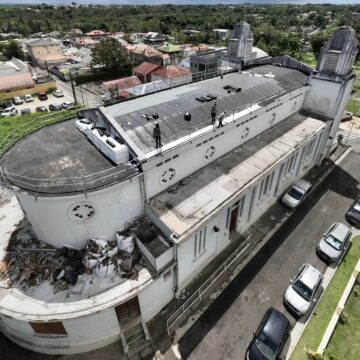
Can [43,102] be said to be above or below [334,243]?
below

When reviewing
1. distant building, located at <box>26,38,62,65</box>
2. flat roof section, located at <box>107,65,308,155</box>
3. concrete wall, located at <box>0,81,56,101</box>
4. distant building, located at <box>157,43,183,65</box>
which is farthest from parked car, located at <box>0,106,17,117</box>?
distant building, located at <box>157,43,183,65</box>

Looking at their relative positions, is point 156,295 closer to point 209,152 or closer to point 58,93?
point 209,152

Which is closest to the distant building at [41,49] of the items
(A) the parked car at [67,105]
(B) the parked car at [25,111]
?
(A) the parked car at [67,105]

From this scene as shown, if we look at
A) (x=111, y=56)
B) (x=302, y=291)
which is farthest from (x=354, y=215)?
(x=111, y=56)

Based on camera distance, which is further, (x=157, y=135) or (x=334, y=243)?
(x=334, y=243)

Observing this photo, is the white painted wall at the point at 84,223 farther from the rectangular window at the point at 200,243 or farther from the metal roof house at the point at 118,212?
the rectangular window at the point at 200,243
